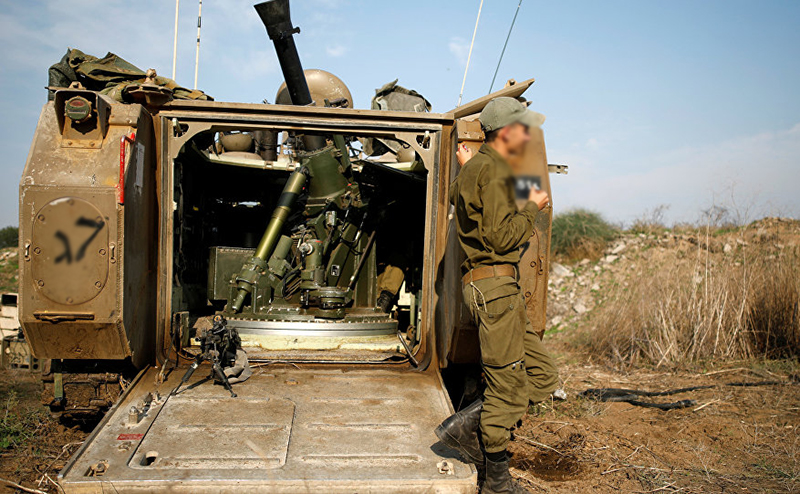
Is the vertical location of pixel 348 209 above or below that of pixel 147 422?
above

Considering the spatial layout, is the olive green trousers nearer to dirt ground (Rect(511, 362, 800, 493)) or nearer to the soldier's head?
the soldier's head

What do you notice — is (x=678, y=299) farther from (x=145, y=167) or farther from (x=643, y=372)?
(x=145, y=167)

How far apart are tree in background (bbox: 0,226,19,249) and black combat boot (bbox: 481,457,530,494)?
17.7 m

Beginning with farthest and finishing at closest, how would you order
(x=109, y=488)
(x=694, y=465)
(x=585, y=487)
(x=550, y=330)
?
(x=550, y=330), (x=694, y=465), (x=585, y=487), (x=109, y=488)

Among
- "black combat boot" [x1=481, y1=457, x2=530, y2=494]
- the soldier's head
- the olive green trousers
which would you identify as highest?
the soldier's head

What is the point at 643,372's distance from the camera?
7289 mm

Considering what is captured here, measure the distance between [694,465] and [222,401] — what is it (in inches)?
132

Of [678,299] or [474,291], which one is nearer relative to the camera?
[474,291]

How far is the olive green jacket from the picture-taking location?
9.96 ft

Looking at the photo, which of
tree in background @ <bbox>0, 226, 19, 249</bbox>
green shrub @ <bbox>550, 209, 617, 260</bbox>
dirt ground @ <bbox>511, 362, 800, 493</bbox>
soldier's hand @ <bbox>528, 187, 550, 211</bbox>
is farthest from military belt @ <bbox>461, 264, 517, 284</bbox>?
tree in background @ <bbox>0, 226, 19, 249</bbox>

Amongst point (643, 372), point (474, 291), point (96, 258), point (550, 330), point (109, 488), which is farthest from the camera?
point (550, 330)

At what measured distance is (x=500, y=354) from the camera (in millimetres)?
3068

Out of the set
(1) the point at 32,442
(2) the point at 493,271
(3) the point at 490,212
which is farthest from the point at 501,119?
(1) the point at 32,442

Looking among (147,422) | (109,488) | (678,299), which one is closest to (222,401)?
(147,422)
